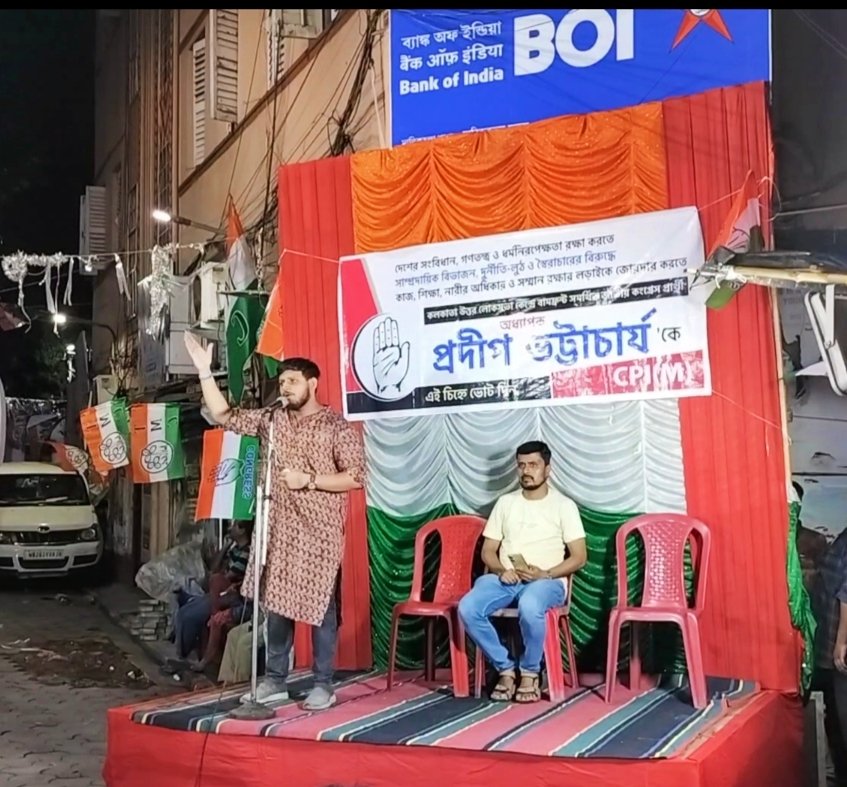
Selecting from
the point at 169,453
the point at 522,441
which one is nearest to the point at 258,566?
the point at 522,441

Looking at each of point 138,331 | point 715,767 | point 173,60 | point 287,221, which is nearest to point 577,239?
point 287,221

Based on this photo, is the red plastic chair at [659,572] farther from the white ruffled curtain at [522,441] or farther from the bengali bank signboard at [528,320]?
the bengali bank signboard at [528,320]

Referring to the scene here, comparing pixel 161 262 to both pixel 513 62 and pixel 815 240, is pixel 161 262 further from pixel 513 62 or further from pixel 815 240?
pixel 815 240

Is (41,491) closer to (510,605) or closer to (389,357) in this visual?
(389,357)

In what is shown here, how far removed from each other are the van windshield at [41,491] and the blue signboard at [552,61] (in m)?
10.4

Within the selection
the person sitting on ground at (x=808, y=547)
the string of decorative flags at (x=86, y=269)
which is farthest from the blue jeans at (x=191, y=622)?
the person sitting on ground at (x=808, y=547)

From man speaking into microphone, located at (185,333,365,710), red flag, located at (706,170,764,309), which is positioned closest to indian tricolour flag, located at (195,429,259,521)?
man speaking into microphone, located at (185,333,365,710)

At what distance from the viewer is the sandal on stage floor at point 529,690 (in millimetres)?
5000

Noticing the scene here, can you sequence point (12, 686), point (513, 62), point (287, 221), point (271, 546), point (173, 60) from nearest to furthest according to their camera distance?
point (271, 546)
point (513, 62)
point (287, 221)
point (12, 686)
point (173, 60)

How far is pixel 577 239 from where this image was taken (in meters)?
5.74

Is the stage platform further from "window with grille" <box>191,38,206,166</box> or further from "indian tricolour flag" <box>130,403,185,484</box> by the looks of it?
"window with grille" <box>191,38,206,166</box>

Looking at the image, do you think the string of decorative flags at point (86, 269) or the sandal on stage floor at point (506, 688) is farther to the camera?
the string of decorative flags at point (86, 269)

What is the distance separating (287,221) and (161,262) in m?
3.36

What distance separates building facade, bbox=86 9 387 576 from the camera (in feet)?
25.7
